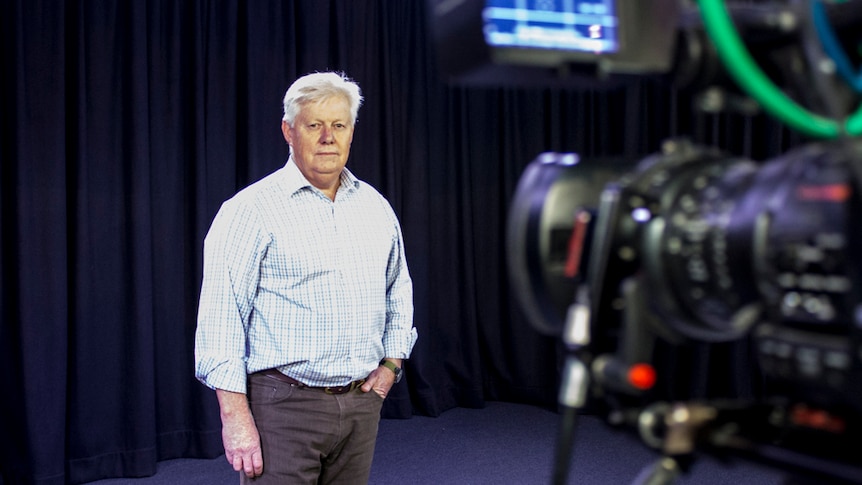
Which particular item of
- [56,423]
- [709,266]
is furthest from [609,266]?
[56,423]

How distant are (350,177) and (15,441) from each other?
6.81 ft

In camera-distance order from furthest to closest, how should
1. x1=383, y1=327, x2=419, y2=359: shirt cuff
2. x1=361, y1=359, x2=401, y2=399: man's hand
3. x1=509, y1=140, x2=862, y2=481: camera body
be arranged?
x1=383, y1=327, x2=419, y2=359: shirt cuff < x1=361, y1=359, x2=401, y2=399: man's hand < x1=509, y1=140, x2=862, y2=481: camera body

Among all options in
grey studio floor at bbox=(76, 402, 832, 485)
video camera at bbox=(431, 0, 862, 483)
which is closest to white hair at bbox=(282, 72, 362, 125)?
video camera at bbox=(431, 0, 862, 483)

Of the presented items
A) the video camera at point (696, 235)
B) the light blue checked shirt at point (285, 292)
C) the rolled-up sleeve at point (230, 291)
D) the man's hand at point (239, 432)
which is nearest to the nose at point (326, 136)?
the light blue checked shirt at point (285, 292)

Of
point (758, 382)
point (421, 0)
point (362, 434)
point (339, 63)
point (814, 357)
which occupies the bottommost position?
point (758, 382)

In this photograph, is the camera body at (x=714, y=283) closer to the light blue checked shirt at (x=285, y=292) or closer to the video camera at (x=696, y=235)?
the video camera at (x=696, y=235)

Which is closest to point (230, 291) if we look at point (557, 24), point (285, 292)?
point (285, 292)

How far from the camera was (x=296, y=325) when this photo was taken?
204 cm

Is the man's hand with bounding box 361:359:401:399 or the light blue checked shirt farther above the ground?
the light blue checked shirt

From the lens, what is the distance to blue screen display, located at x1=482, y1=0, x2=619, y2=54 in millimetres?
802

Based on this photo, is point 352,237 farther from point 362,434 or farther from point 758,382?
point 758,382

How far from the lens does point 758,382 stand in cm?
444

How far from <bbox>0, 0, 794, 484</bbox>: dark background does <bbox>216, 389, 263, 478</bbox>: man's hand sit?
1761 mm

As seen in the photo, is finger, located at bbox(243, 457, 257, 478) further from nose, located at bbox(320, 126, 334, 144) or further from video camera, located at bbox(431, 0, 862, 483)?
video camera, located at bbox(431, 0, 862, 483)
